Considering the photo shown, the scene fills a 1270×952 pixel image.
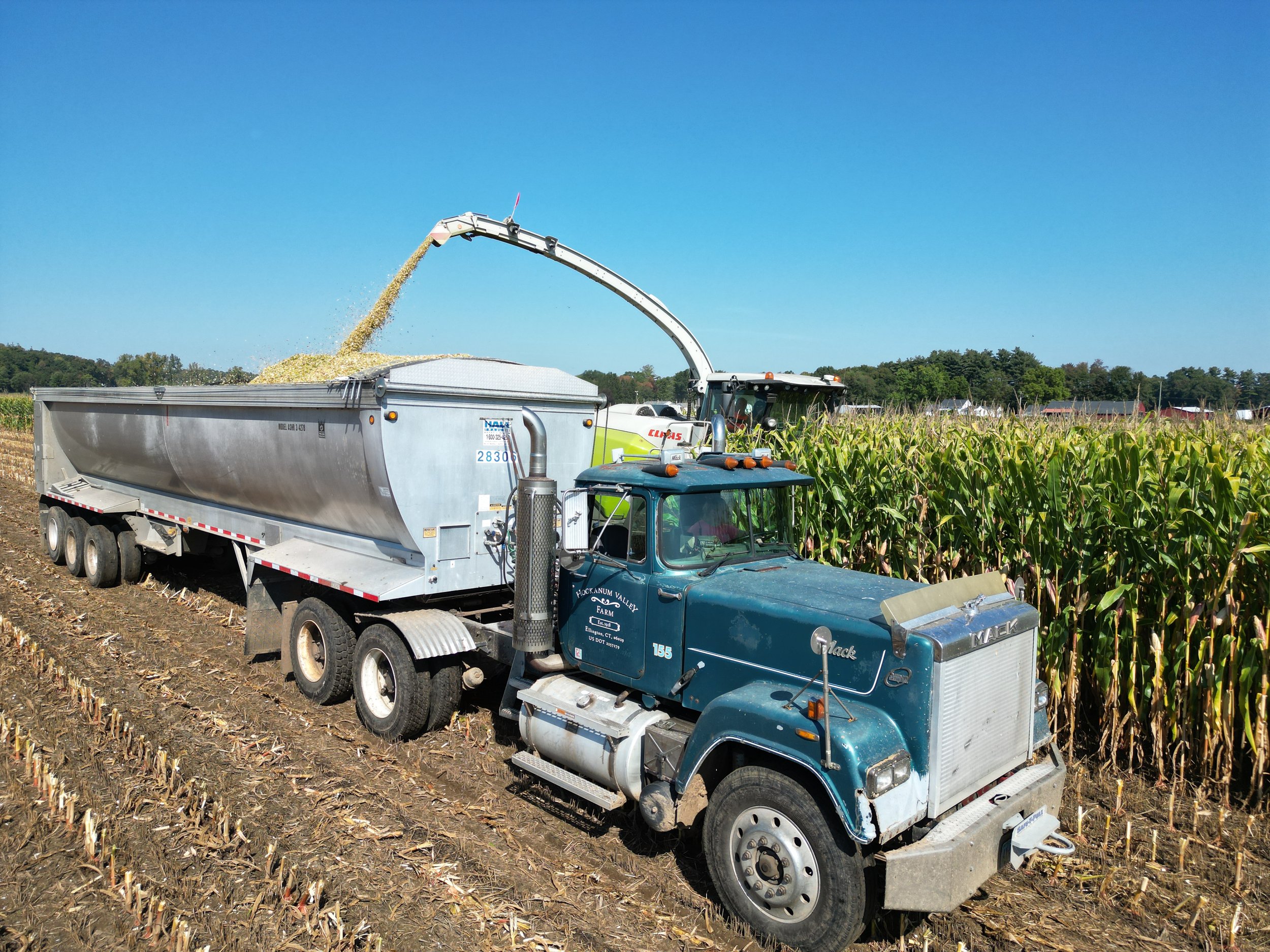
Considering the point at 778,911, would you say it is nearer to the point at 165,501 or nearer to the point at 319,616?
the point at 319,616

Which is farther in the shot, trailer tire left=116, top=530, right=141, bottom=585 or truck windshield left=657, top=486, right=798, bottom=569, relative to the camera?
trailer tire left=116, top=530, right=141, bottom=585

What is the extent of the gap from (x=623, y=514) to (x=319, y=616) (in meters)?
3.75

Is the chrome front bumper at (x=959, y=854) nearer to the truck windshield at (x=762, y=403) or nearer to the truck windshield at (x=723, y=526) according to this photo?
the truck windshield at (x=723, y=526)

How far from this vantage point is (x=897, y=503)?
7.77 m

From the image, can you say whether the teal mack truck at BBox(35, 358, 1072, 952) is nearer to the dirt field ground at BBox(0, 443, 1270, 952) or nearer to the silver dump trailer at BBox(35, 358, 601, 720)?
the silver dump trailer at BBox(35, 358, 601, 720)

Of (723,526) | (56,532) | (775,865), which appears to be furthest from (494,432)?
(56,532)

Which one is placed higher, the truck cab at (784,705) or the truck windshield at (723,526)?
the truck windshield at (723,526)

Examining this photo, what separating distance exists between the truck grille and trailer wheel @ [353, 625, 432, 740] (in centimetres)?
430

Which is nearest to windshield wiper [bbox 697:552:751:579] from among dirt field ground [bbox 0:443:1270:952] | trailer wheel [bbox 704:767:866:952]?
trailer wheel [bbox 704:767:866:952]

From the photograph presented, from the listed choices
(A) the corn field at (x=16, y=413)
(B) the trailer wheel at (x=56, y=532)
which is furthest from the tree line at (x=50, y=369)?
(B) the trailer wheel at (x=56, y=532)

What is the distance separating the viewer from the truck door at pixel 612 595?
5469mm

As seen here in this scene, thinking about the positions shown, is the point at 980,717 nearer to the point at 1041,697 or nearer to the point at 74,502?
the point at 1041,697

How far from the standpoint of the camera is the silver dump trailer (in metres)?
6.75

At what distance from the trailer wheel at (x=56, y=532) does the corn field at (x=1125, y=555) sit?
42.2ft
